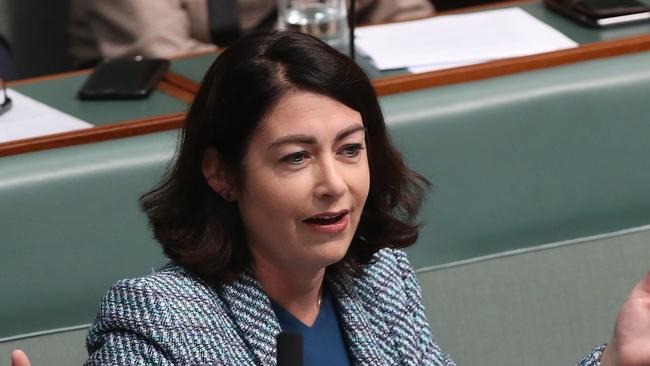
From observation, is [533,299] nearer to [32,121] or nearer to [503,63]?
[503,63]

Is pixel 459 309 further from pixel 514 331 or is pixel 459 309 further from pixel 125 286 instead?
pixel 125 286

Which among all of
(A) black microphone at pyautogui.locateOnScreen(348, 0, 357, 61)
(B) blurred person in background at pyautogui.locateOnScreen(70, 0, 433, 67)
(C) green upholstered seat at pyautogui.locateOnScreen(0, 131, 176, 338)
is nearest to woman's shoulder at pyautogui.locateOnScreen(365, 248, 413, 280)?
(C) green upholstered seat at pyautogui.locateOnScreen(0, 131, 176, 338)

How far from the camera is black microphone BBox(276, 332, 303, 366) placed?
0.90 m

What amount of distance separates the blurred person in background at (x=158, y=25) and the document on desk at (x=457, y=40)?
0.18 meters

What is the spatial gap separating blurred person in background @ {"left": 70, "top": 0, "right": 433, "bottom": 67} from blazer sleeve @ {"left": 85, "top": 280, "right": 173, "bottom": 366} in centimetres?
109

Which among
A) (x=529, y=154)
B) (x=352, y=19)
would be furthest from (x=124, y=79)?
(x=529, y=154)

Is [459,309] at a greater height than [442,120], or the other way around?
[442,120]

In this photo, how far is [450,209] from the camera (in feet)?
5.99

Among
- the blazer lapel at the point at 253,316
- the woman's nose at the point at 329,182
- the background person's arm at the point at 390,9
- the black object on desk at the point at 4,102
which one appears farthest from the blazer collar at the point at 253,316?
the background person's arm at the point at 390,9

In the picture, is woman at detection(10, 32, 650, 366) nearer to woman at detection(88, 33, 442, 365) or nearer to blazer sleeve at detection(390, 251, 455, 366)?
woman at detection(88, 33, 442, 365)

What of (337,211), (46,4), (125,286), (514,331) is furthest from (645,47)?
(46,4)

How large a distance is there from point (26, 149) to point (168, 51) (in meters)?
0.67

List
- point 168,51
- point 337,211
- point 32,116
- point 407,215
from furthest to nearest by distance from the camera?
point 168,51 < point 32,116 < point 407,215 < point 337,211

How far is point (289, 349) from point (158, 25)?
5.06 ft
